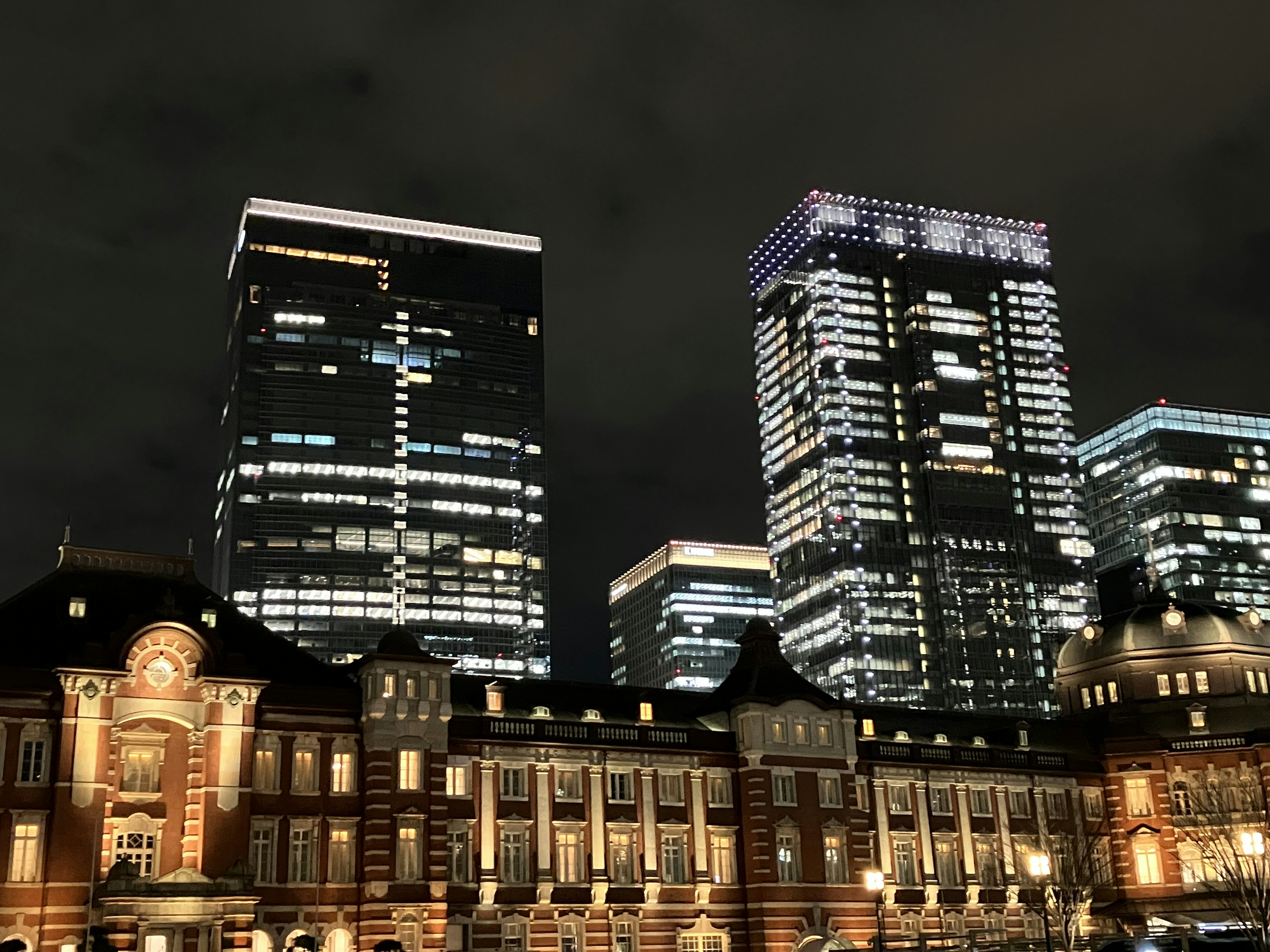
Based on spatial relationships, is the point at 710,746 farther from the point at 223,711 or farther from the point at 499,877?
the point at 223,711

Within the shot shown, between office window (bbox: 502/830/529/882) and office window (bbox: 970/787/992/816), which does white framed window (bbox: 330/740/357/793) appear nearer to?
office window (bbox: 502/830/529/882)

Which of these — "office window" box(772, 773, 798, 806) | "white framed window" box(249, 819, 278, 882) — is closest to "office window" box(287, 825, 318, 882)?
"white framed window" box(249, 819, 278, 882)

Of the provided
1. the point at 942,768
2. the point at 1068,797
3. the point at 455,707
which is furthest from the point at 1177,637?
the point at 455,707

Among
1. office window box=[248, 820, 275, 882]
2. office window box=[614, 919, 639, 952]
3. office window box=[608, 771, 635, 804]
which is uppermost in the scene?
office window box=[608, 771, 635, 804]

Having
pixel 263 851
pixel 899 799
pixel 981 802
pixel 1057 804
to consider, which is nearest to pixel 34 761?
pixel 263 851

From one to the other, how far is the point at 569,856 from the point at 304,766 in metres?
16.3

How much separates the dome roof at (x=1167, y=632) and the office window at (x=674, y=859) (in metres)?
44.9

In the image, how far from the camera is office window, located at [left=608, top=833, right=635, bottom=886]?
84625mm

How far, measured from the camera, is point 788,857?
8744 cm

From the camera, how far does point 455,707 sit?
279ft

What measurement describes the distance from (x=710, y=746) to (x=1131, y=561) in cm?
8097

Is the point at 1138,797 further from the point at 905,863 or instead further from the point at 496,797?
the point at 496,797

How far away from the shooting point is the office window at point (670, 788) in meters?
87.4

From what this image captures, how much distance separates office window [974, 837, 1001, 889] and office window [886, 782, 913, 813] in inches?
217
